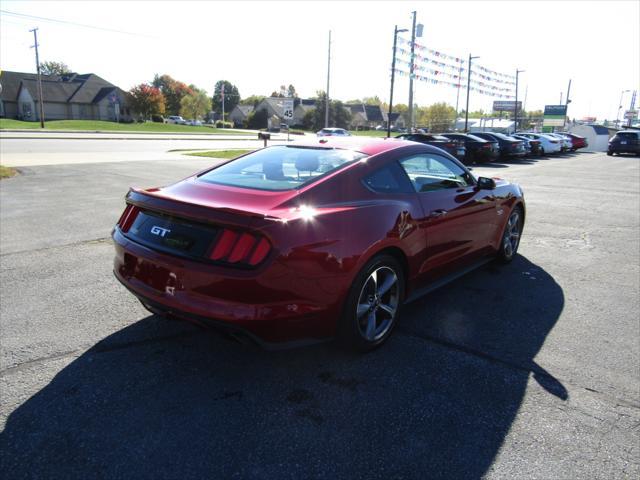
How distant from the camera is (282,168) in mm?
3795

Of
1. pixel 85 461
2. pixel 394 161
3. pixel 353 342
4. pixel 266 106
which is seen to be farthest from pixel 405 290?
pixel 266 106

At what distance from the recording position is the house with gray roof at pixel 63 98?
71.4 meters

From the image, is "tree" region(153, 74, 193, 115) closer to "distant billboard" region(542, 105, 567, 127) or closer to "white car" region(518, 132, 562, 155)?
Result: "distant billboard" region(542, 105, 567, 127)

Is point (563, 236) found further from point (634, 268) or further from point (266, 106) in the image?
point (266, 106)

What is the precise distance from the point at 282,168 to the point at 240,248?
120cm

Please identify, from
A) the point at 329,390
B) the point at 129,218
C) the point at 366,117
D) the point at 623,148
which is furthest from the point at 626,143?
the point at 366,117

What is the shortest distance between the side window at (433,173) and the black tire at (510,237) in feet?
3.70

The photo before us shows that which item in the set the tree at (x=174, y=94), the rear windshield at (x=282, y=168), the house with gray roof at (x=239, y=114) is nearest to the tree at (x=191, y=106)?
the tree at (x=174, y=94)

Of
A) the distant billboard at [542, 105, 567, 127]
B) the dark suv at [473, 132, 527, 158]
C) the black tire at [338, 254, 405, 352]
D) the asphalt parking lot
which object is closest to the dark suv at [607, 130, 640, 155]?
Result: the dark suv at [473, 132, 527, 158]

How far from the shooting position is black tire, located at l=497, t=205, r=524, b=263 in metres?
5.64

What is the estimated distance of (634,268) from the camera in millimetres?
5945

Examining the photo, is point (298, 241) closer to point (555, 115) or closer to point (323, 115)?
point (555, 115)

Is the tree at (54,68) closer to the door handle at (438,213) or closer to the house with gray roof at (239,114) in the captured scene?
the house with gray roof at (239,114)

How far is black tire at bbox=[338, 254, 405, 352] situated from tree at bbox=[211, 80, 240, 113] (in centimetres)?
13343
